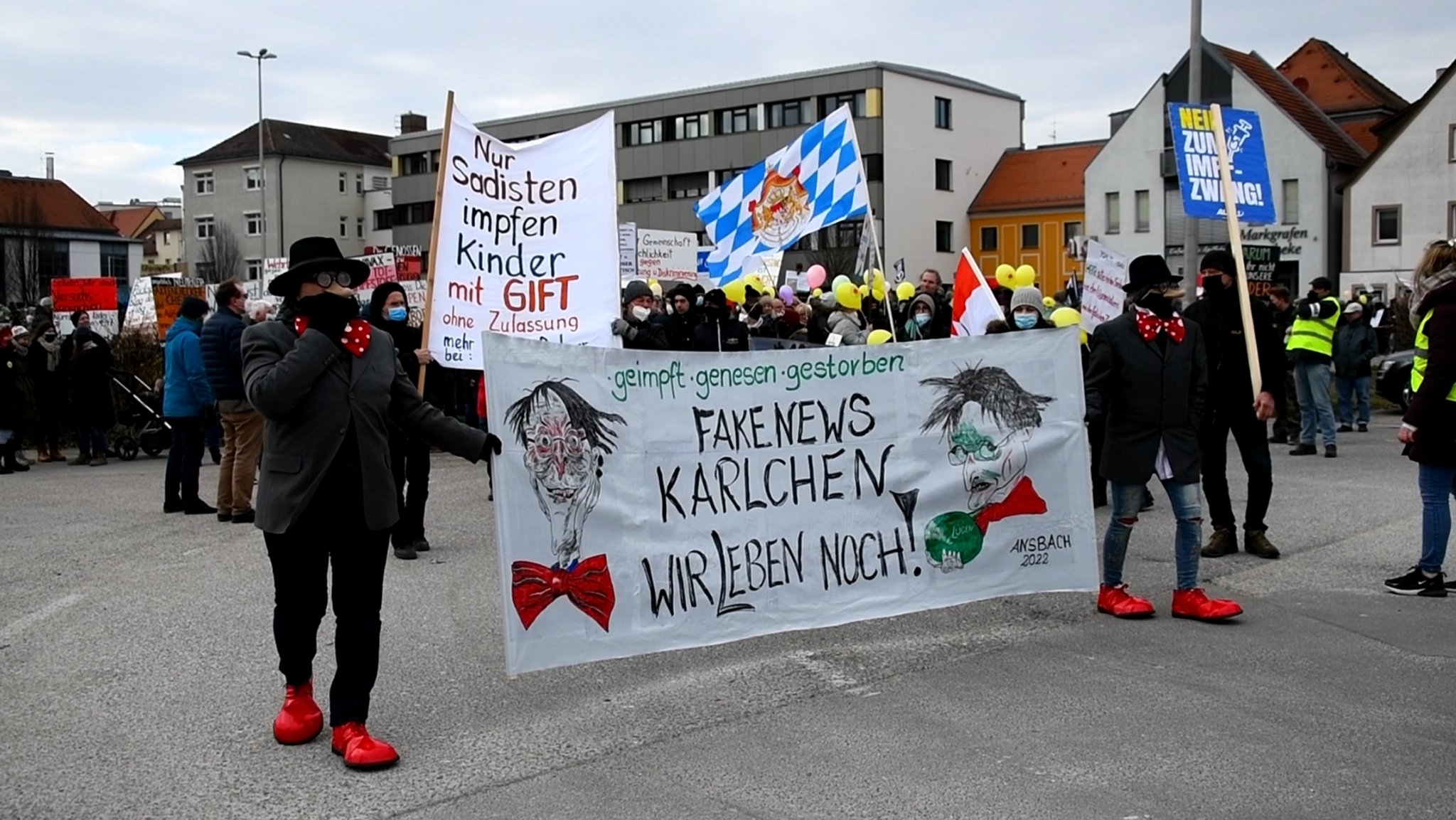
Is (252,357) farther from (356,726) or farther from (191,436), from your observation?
(191,436)

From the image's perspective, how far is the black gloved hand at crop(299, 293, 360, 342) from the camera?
5062mm

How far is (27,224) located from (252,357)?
80482 millimetres

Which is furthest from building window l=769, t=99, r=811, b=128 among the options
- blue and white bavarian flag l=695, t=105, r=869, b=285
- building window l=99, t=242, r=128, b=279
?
blue and white bavarian flag l=695, t=105, r=869, b=285

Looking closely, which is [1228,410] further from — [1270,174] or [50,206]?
[50,206]

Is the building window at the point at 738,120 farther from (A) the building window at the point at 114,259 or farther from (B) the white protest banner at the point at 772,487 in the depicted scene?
(B) the white protest banner at the point at 772,487

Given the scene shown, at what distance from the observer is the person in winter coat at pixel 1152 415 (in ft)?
23.6

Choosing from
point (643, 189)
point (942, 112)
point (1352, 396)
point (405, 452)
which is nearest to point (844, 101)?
point (942, 112)

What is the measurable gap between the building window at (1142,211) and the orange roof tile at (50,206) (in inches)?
2444

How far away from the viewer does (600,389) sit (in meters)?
6.07

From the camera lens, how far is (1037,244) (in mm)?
68125

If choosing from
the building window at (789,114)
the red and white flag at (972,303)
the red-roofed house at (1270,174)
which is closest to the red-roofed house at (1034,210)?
the red-roofed house at (1270,174)

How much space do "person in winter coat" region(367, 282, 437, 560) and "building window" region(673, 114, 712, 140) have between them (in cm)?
6250

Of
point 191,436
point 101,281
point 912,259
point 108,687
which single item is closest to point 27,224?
point 912,259

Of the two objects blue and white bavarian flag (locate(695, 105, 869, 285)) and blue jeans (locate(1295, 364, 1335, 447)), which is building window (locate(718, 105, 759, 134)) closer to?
blue jeans (locate(1295, 364, 1335, 447))
